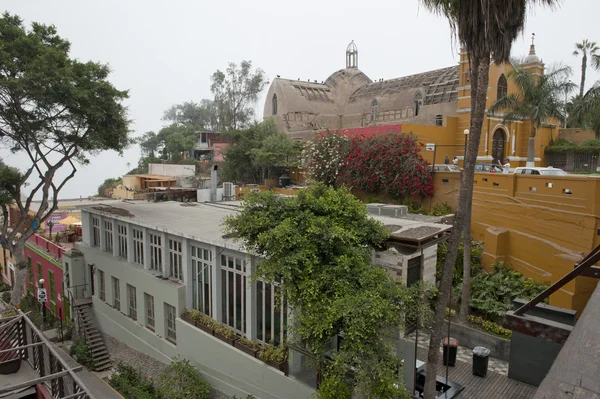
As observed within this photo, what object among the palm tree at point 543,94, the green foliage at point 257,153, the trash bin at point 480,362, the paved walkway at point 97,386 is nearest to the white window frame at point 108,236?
the paved walkway at point 97,386

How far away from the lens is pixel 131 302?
18734mm

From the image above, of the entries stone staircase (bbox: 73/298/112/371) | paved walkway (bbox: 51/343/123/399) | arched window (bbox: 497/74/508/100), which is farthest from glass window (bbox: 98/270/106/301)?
arched window (bbox: 497/74/508/100)

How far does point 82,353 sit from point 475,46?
20.2 meters

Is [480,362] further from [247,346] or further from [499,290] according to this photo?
[247,346]

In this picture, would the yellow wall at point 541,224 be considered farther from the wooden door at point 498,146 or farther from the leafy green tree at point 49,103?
the leafy green tree at point 49,103

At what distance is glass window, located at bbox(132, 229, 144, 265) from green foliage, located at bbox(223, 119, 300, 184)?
55.1ft

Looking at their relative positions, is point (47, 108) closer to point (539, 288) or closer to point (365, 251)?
point (365, 251)

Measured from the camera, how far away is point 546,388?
163 cm

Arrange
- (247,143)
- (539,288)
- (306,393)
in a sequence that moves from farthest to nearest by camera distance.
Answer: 1. (247,143)
2. (539,288)
3. (306,393)

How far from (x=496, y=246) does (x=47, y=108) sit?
21402 mm

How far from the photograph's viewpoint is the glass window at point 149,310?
56.9ft

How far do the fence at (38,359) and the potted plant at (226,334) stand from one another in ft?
21.0

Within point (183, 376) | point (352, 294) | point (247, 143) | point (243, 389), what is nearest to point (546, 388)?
point (352, 294)

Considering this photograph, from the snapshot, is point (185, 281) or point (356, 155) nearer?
point (185, 281)
